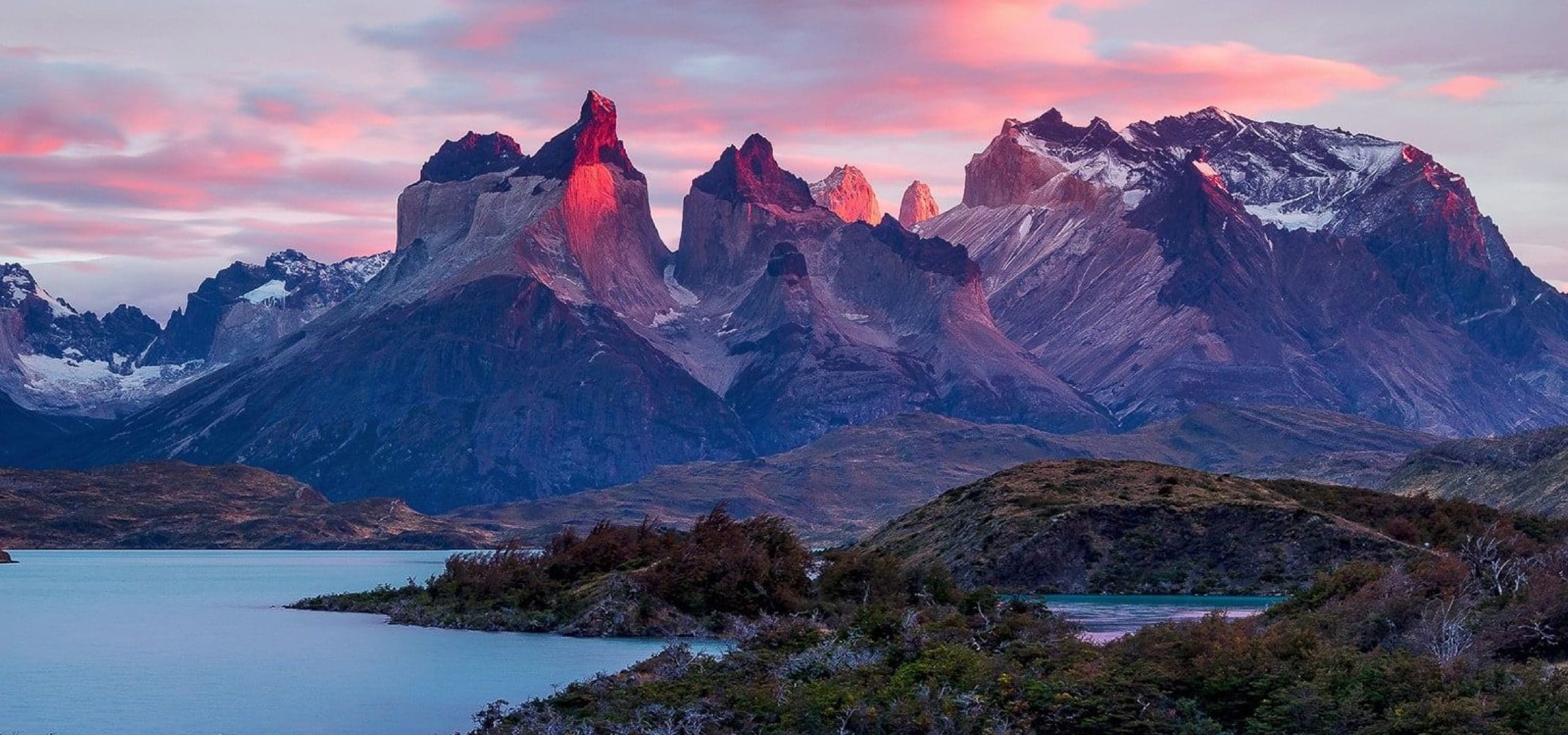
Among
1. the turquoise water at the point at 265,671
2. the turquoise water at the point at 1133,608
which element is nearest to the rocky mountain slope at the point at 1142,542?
the turquoise water at the point at 1133,608

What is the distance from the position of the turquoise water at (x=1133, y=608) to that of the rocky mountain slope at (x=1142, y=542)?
3926 mm

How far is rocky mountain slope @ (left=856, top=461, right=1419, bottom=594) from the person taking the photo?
156500 millimetres

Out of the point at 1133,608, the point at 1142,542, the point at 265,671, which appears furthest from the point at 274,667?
the point at 1142,542

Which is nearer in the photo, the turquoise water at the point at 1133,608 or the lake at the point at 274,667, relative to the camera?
the lake at the point at 274,667

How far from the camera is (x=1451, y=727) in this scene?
52.0 meters

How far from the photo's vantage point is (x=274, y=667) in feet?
291

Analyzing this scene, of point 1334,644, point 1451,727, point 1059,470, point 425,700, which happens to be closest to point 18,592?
point 1059,470

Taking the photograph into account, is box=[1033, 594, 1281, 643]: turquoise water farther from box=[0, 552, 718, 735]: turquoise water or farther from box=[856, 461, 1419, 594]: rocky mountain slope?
box=[0, 552, 718, 735]: turquoise water

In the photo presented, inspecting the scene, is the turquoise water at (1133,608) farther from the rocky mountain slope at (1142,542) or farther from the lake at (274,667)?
the rocky mountain slope at (1142,542)

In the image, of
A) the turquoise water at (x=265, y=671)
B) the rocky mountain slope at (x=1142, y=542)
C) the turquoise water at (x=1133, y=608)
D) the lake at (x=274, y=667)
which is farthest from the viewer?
the rocky mountain slope at (x=1142, y=542)

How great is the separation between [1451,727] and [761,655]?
89.3 ft

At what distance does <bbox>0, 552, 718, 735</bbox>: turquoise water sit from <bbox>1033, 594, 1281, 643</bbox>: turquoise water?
23.5m

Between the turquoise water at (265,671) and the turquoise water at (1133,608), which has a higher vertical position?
the turquoise water at (265,671)

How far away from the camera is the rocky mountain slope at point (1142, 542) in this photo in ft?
513
